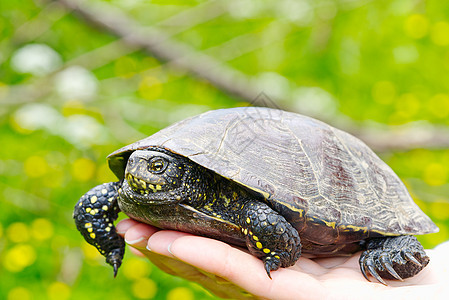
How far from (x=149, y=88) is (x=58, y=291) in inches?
90.8

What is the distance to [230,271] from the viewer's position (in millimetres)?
1286

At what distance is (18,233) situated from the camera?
8.22ft

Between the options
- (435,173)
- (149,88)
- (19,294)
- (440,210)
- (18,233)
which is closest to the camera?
(19,294)

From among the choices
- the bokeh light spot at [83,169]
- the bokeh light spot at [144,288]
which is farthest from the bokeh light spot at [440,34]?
the bokeh light spot at [144,288]

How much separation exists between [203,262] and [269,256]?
8.2 inches

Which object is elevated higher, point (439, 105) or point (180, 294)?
point (439, 105)

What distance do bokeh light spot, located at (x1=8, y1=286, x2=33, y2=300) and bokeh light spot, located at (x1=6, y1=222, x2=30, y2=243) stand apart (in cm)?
34

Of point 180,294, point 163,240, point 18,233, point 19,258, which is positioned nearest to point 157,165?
point 163,240

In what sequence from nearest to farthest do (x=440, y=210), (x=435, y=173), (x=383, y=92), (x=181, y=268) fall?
1. (x=181, y=268)
2. (x=440, y=210)
3. (x=435, y=173)
4. (x=383, y=92)

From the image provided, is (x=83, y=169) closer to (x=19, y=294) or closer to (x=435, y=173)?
(x=19, y=294)

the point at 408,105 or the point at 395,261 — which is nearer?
the point at 395,261

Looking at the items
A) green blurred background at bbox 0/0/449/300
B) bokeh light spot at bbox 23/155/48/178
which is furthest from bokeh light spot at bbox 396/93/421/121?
bokeh light spot at bbox 23/155/48/178

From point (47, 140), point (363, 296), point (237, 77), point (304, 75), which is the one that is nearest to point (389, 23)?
point (304, 75)

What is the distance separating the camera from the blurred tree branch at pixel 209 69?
3633 millimetres
